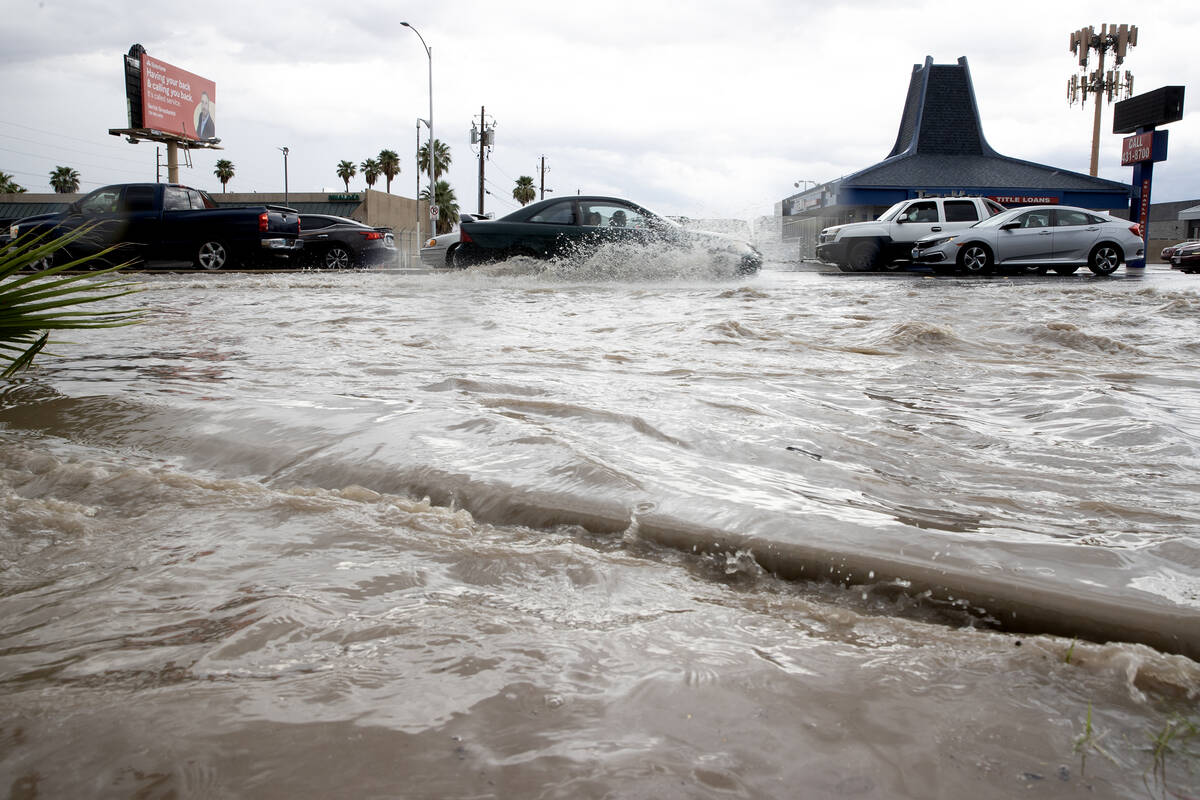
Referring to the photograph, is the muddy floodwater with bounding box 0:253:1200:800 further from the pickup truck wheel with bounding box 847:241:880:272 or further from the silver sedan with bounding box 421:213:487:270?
the pickup truck wheel with bounding box 847:241:880:272

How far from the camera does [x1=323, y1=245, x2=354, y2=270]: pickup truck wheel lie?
51.1 ft

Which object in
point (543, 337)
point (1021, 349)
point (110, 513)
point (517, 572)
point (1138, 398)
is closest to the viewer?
point (517, 572)

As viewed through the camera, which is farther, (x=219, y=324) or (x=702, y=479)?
(x=219, y=324)

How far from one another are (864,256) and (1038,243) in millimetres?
3357

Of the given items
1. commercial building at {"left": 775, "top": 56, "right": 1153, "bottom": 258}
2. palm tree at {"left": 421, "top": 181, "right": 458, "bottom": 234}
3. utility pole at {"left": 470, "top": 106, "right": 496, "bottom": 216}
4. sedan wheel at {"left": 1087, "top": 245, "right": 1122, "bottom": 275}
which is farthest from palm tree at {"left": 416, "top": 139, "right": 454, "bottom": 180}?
sedan wheel at {"left": 1087, "top": 245, "right": 1122, "bottom": 275}

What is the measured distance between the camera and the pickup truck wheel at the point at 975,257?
14406 millimetres

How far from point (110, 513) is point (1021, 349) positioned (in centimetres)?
531

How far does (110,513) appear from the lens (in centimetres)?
220

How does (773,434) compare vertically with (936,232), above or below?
below

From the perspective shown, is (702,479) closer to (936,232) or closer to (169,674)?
(169,674)

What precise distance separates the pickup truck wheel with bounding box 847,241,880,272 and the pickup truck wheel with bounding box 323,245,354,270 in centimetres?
1012

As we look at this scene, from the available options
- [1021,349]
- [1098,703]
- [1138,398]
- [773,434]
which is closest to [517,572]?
[1098,703]

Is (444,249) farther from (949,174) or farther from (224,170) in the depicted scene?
(224,170)

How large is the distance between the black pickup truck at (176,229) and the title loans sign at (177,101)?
86.6ft
